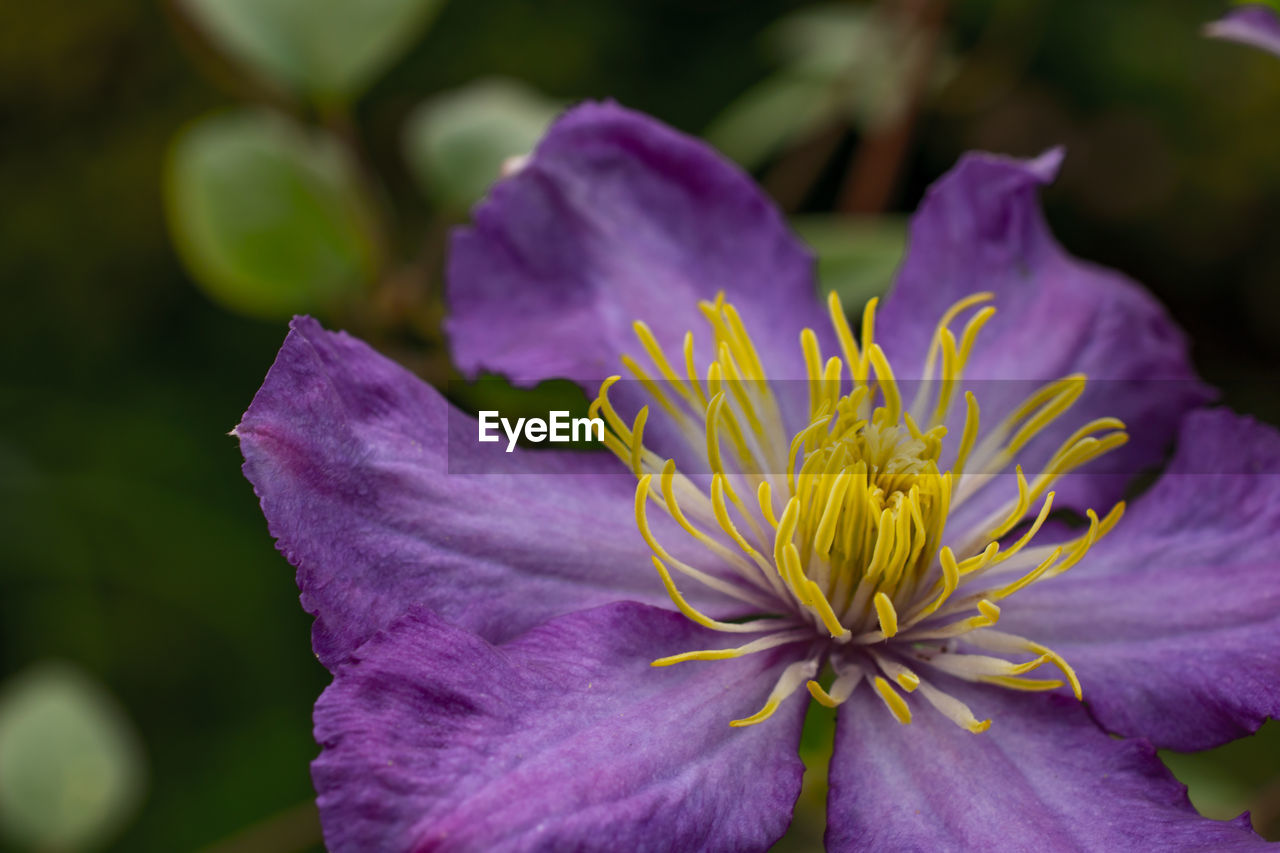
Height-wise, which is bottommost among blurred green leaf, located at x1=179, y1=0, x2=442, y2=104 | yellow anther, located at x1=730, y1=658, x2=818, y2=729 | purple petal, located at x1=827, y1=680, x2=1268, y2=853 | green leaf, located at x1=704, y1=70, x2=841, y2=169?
purple petal, located at x1=827, y1=680, x2=1268, y2=853

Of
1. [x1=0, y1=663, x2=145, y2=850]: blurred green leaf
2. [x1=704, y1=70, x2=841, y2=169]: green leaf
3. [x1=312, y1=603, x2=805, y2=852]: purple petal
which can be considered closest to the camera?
[x1=312, y1=603, x2=805, y2=852]: purple petal

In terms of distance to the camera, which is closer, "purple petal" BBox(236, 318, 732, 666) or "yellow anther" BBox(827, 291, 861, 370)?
"purple petal" BBox(236, 318, 732, 666)

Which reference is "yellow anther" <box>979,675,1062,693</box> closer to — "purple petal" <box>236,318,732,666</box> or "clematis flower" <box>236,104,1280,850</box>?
"clematis flower" <box>236,104,1280,850</box>

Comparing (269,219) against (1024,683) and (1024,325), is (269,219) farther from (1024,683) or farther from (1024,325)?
(1024,683)

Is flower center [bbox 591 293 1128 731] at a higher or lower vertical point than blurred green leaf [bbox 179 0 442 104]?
lower

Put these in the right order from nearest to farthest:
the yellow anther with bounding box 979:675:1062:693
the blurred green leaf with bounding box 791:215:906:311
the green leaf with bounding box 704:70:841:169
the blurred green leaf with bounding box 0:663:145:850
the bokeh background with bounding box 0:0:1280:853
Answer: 1. the yellow anther with bounding box 979:675:1062:693
2. the blurred green leaf with bounding box 791:215:906:311
3. the blurred green leaf with bounding box 0:663:145:850
4. the green leaf with bounding box 704:70:841:169
5. the bokeh background with bounding box 0:0:1280:853

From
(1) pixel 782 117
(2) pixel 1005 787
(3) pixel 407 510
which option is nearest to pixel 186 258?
(1) pixel 782 117

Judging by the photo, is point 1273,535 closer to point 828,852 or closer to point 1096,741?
point 1096,741

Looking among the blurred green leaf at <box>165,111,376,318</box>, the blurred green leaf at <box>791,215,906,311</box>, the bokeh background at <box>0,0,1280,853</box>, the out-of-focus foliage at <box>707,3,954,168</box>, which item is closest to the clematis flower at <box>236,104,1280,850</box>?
the blurred green leaf at <box>791,215,906,311</box>
